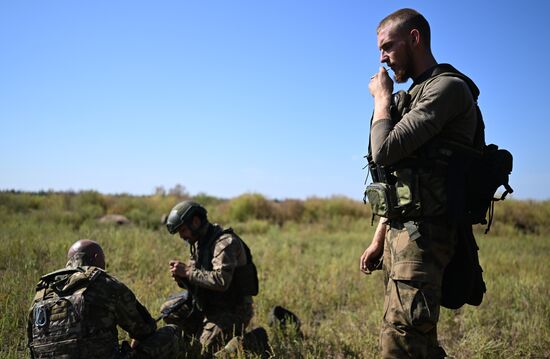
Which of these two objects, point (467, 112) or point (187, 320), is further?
point (187, 320)

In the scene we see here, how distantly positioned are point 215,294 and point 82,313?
5.99ft

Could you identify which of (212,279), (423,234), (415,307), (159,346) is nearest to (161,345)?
(159,346)

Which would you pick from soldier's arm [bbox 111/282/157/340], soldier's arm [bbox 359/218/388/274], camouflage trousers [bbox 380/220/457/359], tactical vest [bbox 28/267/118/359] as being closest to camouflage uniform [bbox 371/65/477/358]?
camouflage trousers [bbox 380/220/457/359]

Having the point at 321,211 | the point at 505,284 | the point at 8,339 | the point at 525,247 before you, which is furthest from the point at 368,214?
the point at 8,339

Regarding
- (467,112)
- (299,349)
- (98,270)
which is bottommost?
(299,349)

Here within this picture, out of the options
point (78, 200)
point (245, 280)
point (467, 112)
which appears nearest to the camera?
point (467, 112)

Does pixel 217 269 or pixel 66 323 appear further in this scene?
pixel 217 269

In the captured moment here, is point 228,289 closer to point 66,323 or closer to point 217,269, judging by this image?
point 217,269

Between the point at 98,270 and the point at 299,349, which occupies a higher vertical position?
the point at 98,270

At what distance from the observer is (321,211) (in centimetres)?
2014

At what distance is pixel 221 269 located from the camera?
177 inches

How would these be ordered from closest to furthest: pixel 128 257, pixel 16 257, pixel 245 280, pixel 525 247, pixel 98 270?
pixel 98 270
pixel 245 280
pixel 16 257
pixel 128 257
pixel 525 247

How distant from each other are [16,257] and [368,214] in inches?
632

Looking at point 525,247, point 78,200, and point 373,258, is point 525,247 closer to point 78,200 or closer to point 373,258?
point 373,258
